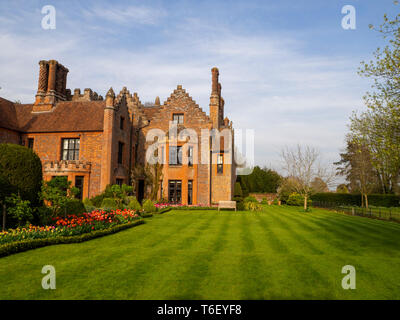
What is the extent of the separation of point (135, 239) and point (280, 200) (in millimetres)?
32517

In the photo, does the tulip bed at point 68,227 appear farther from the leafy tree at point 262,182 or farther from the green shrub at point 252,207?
the leafy tree at point 262,182

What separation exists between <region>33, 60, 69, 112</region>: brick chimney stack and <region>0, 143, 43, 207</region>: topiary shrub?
727 inches

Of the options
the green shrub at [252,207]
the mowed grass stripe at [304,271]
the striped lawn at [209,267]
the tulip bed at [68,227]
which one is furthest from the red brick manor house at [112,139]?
the mowed grass stripe at [304,271]

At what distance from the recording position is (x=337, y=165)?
2275 inches

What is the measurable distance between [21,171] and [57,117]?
1747cm

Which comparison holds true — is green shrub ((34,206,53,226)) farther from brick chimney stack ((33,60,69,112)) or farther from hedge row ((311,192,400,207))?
hedge row ((311,192,400,207))

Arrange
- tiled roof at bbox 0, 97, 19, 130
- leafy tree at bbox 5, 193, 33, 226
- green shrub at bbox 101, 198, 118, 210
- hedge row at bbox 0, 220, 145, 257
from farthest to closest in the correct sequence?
tiled roof at bbox 0, 97, 19, 130 < green shrub at bbox 101, 198, 118, 210 < leafy tree at bbox 5, 193, 33, 226 < hedge row at bbox 0, 220, 145, 257

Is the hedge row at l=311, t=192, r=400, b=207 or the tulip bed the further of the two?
the hedge row at l=311, t=192, r=400, b=207

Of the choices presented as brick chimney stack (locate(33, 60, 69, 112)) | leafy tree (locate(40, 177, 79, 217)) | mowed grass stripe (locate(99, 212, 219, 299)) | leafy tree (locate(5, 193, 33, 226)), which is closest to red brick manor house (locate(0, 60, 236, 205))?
brick chimney stack (locate(33, 60, 69, 112))

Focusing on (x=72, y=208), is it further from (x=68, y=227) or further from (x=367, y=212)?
(x=367, y=212)

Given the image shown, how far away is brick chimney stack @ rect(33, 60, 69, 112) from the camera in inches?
1140

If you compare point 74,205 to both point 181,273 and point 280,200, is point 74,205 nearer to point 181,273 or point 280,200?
point 181,273

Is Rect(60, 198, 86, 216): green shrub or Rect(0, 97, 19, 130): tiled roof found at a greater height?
Rect(0, 97, 19, 130): tiled roof
